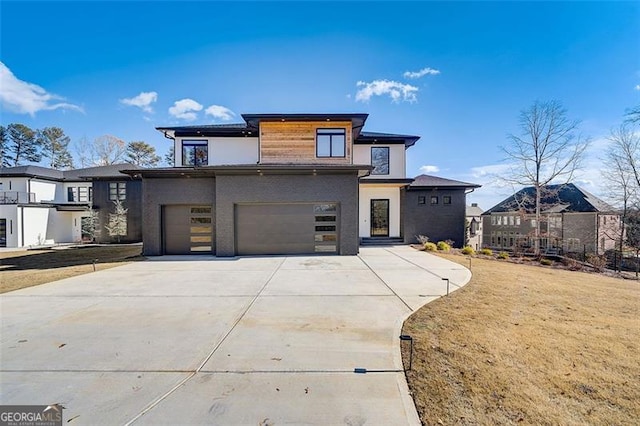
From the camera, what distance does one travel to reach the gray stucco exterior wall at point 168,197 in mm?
11969

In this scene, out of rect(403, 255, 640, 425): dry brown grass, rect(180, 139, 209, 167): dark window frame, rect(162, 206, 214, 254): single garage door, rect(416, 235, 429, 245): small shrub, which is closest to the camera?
rect(403, 255, 640, 425): dry brown grass

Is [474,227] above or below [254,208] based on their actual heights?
below

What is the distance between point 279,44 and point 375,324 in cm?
1264

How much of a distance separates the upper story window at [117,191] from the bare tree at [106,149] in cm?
1749

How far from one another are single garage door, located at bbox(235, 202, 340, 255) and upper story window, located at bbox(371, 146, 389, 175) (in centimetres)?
612

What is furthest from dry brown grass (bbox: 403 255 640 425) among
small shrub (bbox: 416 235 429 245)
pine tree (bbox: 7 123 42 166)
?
pine tree (bbox: 7 123 42 166)

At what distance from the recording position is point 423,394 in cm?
267

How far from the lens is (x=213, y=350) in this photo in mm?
3611

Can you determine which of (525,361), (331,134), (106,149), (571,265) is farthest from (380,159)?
(106,149)

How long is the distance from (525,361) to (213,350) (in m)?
4.13

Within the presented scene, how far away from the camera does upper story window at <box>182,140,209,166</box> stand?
50.9ft

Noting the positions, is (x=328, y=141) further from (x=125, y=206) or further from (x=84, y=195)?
(x=84, y=195)

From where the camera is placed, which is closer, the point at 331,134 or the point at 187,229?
the point at 187,229

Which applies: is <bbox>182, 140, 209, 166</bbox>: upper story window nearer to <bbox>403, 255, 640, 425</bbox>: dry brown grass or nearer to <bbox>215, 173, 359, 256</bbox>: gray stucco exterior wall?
<bbox>215, 173, 359, 256</bbox>: gray stucco exterior wall
